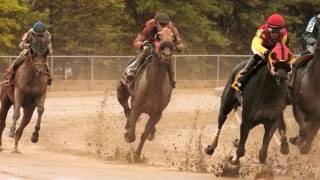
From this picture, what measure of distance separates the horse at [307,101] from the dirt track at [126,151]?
2.01 ft

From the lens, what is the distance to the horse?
14523 millimetres

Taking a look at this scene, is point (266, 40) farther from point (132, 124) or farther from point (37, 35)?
point (37, 35)

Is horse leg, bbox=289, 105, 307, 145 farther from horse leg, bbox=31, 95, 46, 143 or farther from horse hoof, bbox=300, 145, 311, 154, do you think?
horse leg, bbox=31, 95, 46, 143

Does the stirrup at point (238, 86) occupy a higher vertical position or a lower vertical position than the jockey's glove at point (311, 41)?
lower

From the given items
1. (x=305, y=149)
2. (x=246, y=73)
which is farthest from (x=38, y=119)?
(x=305, y=149)

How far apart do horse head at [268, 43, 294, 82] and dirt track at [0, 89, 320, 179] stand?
182cm

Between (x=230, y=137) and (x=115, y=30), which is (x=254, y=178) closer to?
(x=230, y=137)

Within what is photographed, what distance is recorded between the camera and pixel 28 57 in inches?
736

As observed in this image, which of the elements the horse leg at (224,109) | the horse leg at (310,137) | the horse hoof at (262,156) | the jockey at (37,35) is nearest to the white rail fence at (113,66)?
the jockey at (37,35)

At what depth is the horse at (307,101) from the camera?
572 inches

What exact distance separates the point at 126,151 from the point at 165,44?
150 inches

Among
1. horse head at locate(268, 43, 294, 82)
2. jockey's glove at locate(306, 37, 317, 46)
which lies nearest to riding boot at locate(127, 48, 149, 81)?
jockey's glove at locate(306, 37, 317, 46)

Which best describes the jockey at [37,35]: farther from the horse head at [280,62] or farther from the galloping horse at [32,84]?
the horse head at [280,62]

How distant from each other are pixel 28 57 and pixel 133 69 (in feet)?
8.87
